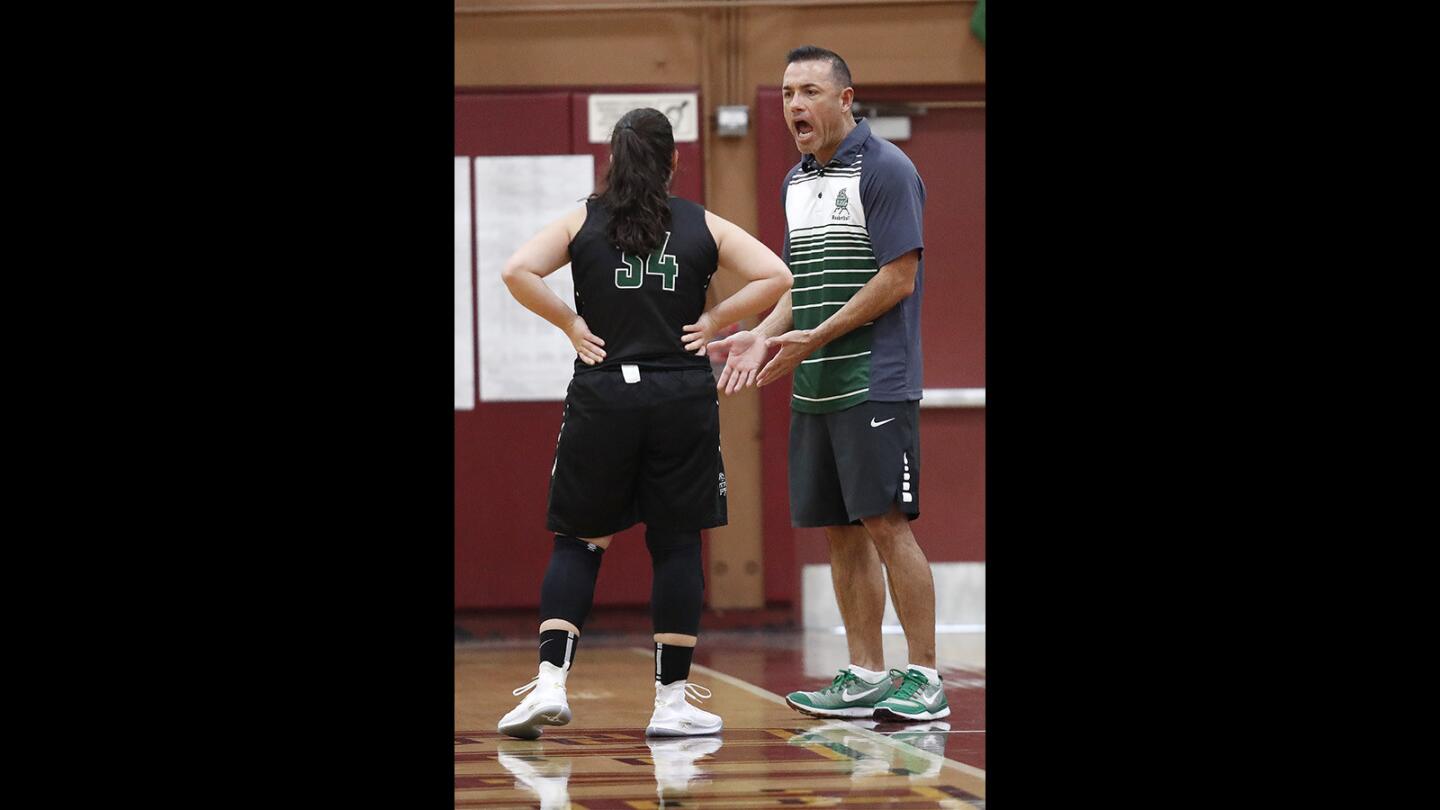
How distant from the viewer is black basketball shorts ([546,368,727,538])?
140 inches

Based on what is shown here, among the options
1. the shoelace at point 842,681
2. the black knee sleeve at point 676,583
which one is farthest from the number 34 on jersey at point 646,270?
the shoelace at point 842,681

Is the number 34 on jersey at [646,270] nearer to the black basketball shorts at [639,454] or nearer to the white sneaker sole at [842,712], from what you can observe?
the black basketball shorts at [639,454]

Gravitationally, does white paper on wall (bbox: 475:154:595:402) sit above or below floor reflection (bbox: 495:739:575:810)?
above

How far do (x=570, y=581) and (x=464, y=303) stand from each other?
3.23m

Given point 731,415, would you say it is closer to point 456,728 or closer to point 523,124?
point 523,124

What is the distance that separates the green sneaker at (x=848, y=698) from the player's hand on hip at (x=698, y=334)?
39.5 inches

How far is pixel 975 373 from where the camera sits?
6.83 metres

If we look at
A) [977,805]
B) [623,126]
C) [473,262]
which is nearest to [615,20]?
[473,262]

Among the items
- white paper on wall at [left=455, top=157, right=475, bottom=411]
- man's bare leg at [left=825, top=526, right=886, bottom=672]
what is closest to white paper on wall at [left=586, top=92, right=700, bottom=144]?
white paper on wall at [left=455, top=157, right=475, bottom=411]

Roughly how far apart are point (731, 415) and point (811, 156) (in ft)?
8.64

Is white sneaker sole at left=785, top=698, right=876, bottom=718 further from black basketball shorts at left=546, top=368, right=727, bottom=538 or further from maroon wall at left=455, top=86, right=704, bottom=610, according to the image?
maroon wall at left=455, top=86, right=704, bottom=610

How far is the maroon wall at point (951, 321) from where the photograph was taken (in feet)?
22.1

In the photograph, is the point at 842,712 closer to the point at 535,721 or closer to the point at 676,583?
the point at 676,583

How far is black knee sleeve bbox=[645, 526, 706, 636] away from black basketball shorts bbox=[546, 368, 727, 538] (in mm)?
37
